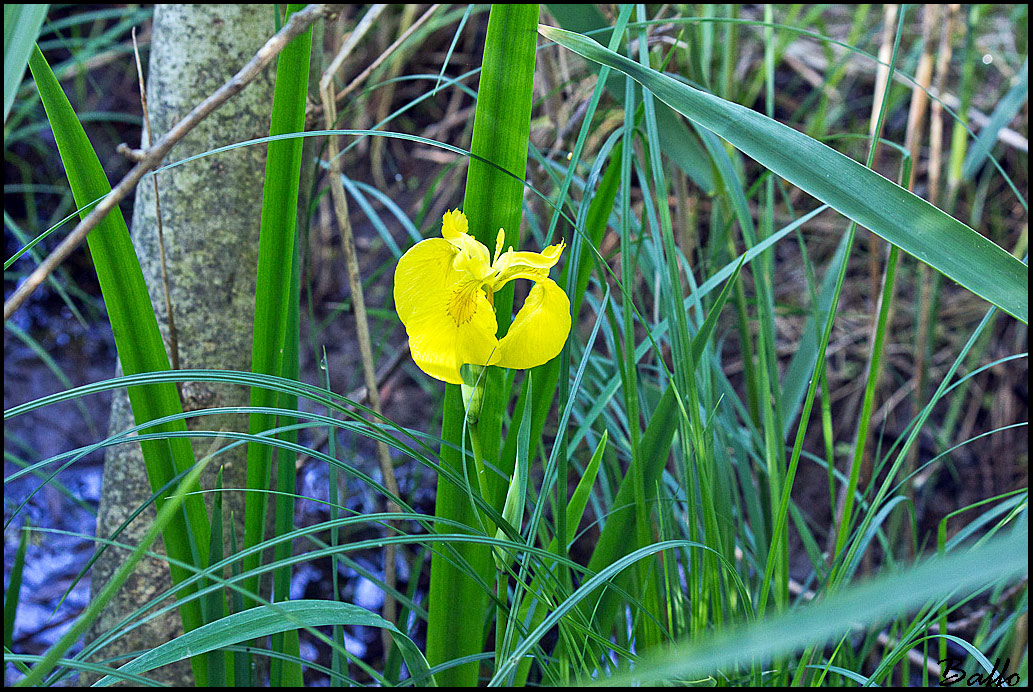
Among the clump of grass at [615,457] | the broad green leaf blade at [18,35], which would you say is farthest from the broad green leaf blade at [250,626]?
the broad green leaf blade at [18,35]

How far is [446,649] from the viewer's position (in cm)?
42

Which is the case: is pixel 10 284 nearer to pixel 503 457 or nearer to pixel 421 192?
pixel 421 192

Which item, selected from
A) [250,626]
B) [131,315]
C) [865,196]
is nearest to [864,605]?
[865,196]

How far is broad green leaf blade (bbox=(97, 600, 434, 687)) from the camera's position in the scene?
0.99 feet

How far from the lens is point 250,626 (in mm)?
321

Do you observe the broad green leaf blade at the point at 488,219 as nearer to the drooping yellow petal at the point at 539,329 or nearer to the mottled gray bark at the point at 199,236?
the drooping yellow petal at the point at 539,329

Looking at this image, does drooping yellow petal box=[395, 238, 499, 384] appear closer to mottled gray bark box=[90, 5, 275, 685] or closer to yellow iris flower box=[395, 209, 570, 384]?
yellow iris flower box=[395, 209, 570, 384]

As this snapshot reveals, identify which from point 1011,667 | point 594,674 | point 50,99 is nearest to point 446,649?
point 594,674

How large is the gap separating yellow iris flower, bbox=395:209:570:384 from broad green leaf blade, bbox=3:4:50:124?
0.17 meters

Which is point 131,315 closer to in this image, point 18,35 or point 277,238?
point 277,238

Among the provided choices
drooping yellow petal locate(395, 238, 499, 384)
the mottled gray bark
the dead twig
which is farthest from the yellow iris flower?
the mottled gray bark

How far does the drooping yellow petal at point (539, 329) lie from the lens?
1.13 ft

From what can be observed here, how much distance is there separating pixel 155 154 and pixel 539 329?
0.63ft

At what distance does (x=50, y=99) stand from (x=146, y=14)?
863 mm
